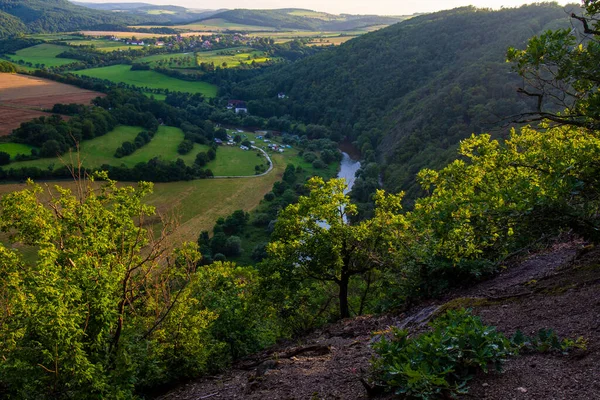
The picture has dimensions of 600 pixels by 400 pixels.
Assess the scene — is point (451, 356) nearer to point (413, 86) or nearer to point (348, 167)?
point (348, 167)

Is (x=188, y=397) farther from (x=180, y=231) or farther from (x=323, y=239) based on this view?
(x=180, y=231)

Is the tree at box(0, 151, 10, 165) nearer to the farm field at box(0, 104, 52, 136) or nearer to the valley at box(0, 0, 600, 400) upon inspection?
the farm field at box(0, 104, 52, 136)

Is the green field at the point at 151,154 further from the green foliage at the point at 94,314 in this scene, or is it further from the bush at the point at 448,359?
the bush at the point at 448,359

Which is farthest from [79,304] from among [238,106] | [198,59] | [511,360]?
[198,59]

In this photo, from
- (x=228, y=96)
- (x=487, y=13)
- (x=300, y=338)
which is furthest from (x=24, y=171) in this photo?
(x=487, y=13)

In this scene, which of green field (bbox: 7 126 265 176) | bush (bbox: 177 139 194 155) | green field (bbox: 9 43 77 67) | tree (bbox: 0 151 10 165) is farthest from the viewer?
green field (bbox: 9 43 77 67)

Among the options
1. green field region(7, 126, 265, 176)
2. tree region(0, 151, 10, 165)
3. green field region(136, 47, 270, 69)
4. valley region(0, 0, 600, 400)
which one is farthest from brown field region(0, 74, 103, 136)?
green field region(136, 47, 270, 69)
